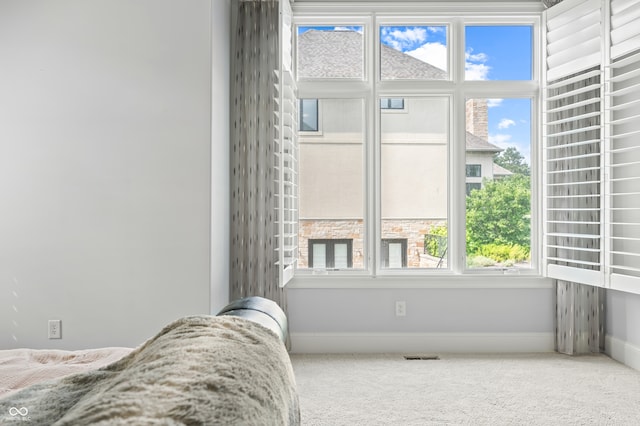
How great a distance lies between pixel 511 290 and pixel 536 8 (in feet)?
7.01

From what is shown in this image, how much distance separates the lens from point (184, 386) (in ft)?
2.32

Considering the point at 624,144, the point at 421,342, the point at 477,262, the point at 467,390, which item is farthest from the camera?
the point at 477,262

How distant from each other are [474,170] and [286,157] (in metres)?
1.50

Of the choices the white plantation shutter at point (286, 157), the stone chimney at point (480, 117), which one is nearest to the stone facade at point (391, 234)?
the white plantation shutter at point (286, 157)

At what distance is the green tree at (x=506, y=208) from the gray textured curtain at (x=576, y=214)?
211 mm

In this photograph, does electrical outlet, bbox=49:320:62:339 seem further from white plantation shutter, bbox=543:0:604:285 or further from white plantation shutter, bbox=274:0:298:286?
white plantation shutter, bbox=543:0:604:285

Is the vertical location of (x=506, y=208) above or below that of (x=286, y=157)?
below

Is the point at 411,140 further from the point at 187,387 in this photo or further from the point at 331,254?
the point at 187,387

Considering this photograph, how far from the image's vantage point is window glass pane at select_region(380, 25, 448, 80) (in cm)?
403

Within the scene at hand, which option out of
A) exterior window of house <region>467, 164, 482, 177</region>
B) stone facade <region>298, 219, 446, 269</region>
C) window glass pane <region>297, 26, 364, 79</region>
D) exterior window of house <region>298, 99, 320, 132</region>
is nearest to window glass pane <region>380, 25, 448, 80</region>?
window glass pane <region>297, 26, 364, 79</region>

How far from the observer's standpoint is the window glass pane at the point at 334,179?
13.2 feet

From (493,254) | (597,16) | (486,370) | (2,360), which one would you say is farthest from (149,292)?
(597,16)

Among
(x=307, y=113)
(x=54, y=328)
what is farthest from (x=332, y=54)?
(x=54, y=328)

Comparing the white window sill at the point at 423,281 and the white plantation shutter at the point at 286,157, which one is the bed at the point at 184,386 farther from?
the white window sill at the point at 423,281
